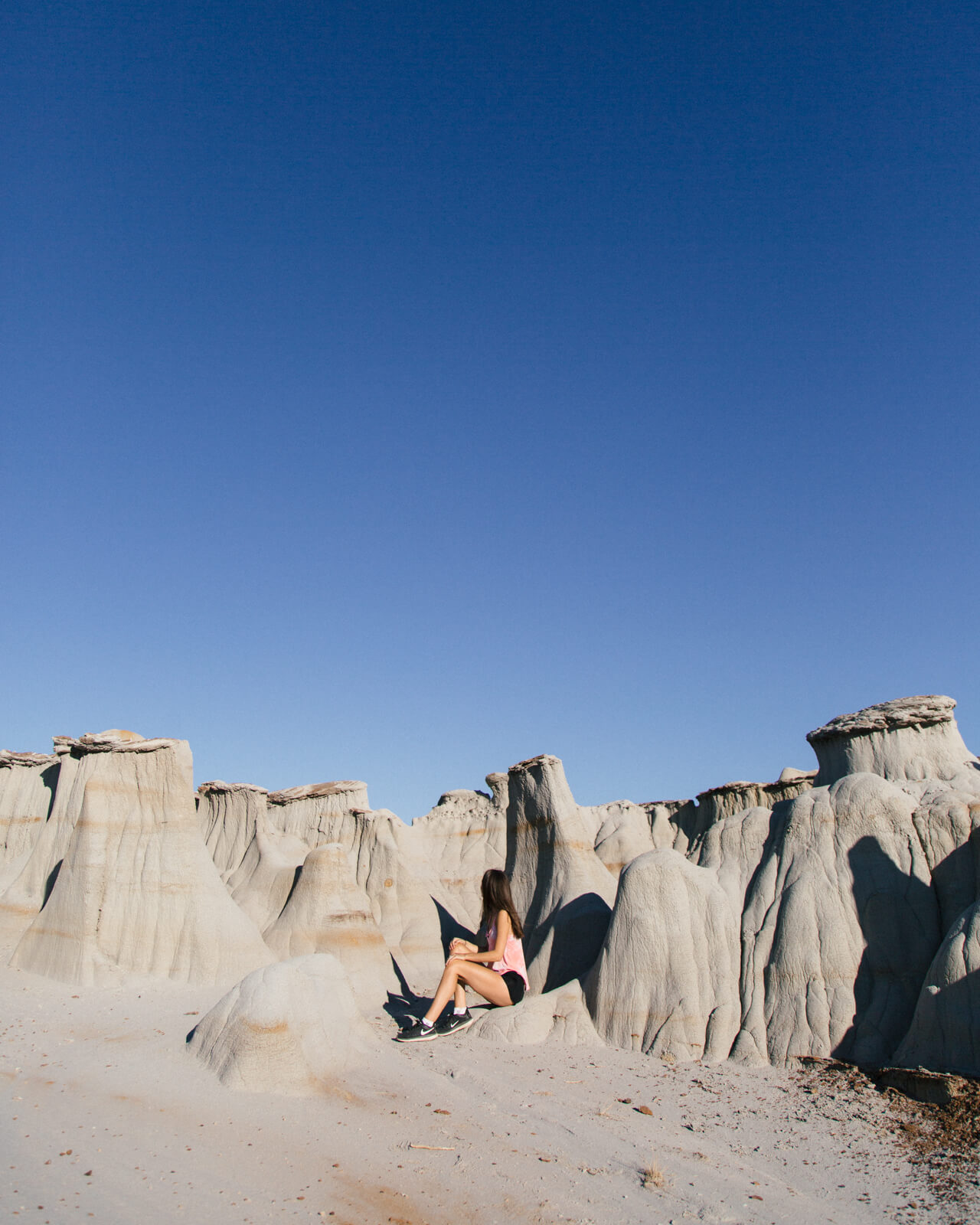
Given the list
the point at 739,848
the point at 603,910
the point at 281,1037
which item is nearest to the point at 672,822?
the point at 603,910

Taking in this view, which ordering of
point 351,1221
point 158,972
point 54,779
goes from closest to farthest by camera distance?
point 351,1221, point 158,972, point 54,779

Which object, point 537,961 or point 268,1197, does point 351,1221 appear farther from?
point 537,961

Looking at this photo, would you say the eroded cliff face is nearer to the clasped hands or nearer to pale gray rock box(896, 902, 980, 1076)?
pale gray rock box(896, 902, 980, 1076)

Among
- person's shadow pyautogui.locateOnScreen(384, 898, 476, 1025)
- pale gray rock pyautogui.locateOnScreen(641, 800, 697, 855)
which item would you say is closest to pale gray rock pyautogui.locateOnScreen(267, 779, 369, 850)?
person's shadow pyautogui.locateOnScreen(384, 898, 476, 1025)

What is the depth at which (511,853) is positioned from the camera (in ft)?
52.1

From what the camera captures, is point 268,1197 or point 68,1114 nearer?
point 268,1197

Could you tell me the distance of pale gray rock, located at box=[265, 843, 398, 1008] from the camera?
16.4 metres

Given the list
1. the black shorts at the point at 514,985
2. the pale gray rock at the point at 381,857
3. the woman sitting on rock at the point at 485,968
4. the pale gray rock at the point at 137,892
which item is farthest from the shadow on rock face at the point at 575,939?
the pale gray rock at the point at 381,857

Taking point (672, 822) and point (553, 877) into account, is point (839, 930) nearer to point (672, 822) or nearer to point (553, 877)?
point (553, 877)

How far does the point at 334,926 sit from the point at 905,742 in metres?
11.6

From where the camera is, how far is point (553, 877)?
1425cm

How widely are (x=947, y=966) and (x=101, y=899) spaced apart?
12157mm

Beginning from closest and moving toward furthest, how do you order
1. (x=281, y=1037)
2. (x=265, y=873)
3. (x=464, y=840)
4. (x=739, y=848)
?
(x=281, y=1037) → (x=739, y=848) → (x=265, y=873) → (x=464, y=840)

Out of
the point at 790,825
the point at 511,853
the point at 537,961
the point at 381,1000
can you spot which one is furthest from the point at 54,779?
the point at 790,825
